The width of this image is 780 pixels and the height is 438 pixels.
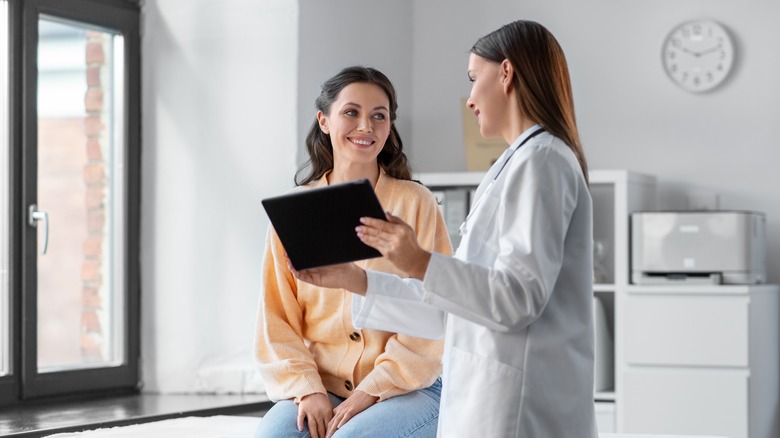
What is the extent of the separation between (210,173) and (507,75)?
223cm

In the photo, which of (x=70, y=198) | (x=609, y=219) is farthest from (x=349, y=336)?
(x=609, y=219)

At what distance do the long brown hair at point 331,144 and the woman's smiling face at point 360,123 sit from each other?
0.06ft

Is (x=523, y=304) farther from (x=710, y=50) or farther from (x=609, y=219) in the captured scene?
(x=710, y=50)

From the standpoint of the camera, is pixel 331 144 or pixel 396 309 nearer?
pixel 396 309

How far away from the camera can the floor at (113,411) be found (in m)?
2.90

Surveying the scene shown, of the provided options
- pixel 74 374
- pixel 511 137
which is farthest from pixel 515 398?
pixel 74 374

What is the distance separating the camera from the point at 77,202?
3.61 metres

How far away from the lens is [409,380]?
2.14 meters

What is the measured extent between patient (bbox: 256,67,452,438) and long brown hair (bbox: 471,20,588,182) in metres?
0.65

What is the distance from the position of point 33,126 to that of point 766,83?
277cm

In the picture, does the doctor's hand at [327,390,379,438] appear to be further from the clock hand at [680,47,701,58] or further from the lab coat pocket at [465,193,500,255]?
the clock hand at [680,47,701,58]

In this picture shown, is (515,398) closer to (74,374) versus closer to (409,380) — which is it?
(409,380)

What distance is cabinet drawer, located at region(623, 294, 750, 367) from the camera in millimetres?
3852

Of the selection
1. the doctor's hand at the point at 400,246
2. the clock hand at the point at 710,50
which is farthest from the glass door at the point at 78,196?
the clock hand at the point at 710,50
